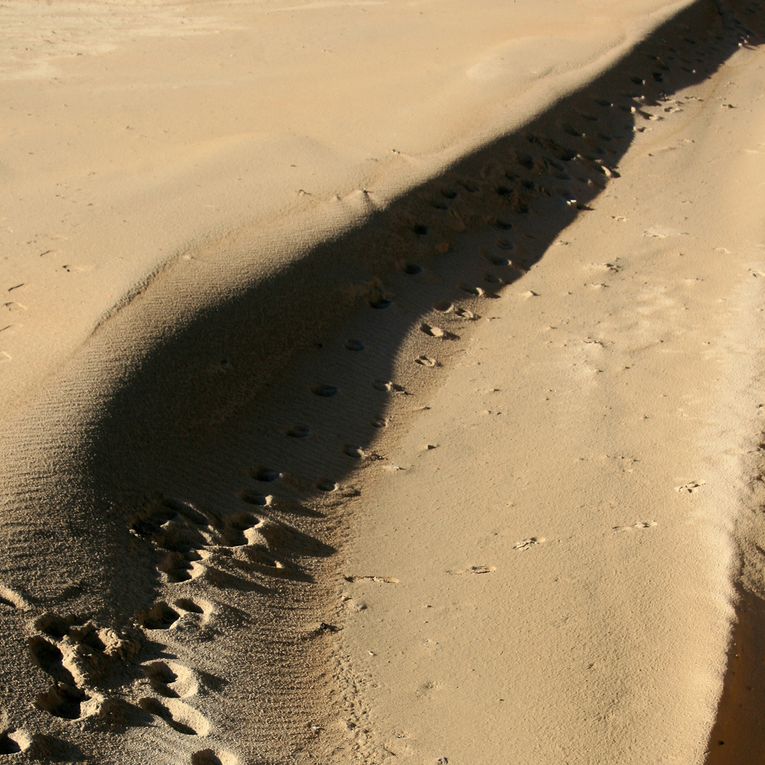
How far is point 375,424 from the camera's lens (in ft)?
17.6

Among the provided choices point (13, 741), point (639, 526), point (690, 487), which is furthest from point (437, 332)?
point (13, 741)

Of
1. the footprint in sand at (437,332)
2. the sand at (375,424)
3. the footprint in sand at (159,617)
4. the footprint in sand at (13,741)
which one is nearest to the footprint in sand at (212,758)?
the sand at (375,424)

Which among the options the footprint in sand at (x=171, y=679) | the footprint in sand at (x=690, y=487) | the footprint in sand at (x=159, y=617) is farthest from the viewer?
the footprint in sand at (x=690, y=487)

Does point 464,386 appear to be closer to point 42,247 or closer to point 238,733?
point 42,247

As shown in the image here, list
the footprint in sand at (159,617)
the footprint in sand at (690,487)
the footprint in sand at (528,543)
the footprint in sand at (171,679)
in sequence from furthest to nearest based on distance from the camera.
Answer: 1. the footprint in sand at (690,487)
2. the footprint in sand at (528,543)
3. the footprint in sand at (159,617)
4. the footprint in sand at (171,679)

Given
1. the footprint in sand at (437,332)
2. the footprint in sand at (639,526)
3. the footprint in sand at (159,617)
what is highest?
the footprint in sand at (437,332)

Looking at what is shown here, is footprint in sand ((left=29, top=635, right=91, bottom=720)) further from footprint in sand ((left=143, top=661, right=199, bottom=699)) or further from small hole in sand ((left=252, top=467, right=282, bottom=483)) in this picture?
small hole in sand ((left=252, top=467, right=282, bottom=483))

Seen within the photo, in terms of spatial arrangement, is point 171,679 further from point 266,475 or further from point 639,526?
point 639,526

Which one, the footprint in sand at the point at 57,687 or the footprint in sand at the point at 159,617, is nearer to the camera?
the footprint in sand at the point at 57,687

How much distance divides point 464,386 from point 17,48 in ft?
22.6

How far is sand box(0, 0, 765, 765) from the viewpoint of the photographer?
3533mm

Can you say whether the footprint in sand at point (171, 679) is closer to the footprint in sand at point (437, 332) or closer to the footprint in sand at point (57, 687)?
the footprint in sand at point (57, 687)

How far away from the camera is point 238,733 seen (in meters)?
3.38

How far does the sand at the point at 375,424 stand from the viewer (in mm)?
3533
